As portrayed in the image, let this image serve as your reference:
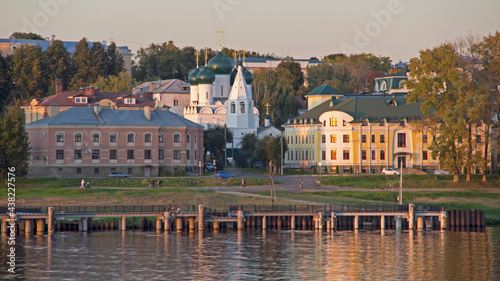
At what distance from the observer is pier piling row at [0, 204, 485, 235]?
199 ft

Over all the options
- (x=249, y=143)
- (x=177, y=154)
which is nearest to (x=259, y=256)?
(x=177, y=154)

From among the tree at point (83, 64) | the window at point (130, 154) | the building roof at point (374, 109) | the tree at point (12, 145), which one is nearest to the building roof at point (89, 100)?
the building roof at point (374, 109)

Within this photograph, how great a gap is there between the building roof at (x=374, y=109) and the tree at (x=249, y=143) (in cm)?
1150

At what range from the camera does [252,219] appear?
6347 cm

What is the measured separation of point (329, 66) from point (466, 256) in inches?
4890

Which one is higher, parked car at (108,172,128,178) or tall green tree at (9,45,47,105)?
tall green tree at (9,45,47,105)

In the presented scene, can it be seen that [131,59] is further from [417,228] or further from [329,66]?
[417,228]

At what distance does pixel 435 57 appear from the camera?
88.1m

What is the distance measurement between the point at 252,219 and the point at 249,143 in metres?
58.6

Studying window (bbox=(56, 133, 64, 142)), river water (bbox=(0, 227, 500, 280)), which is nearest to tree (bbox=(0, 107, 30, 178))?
window (bbox=(56, 133, 64, 142))

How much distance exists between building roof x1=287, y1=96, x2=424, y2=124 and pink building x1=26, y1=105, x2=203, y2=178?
21.5 m

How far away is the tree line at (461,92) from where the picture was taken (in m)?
84.3

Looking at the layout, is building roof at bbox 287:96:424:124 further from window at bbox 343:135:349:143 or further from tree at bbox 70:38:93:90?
tree at bbox 70:38:93:90

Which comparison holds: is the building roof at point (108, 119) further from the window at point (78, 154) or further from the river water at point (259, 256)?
the river water at point (259, 256)
